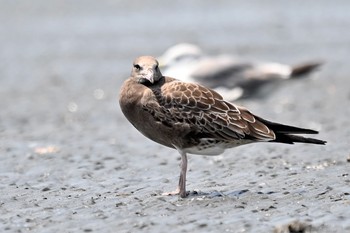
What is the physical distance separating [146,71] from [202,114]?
0.62 m

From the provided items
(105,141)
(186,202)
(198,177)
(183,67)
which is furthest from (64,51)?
(186,202)

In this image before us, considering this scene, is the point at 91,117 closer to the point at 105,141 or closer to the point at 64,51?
the point at 105,141

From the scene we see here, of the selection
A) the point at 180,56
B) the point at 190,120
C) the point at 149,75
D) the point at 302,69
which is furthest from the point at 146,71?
the point at 180,56

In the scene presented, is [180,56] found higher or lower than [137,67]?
higher

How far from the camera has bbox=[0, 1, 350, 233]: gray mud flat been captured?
696 centimetres

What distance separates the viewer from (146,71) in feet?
25.9

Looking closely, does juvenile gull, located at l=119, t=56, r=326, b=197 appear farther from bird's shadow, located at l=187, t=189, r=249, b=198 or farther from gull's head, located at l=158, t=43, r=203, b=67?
gull's head, located at l=158, t=43, r=203, b=67

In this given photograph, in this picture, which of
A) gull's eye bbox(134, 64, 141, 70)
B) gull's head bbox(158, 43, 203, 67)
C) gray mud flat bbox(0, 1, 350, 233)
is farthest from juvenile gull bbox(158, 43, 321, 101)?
gull's eye bbox(134, 64, 141, 70)

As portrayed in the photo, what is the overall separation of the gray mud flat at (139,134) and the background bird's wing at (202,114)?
482 millimetres

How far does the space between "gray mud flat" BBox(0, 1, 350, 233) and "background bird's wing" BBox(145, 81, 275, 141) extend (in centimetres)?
48

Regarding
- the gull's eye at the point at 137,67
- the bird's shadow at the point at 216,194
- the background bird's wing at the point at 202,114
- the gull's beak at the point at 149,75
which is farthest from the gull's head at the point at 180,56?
the bird's shadow at the point at 216,194

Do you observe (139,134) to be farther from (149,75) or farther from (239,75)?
(149,75)

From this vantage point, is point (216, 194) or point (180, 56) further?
point (180, 56)

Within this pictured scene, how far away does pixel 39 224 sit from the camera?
681 cm
